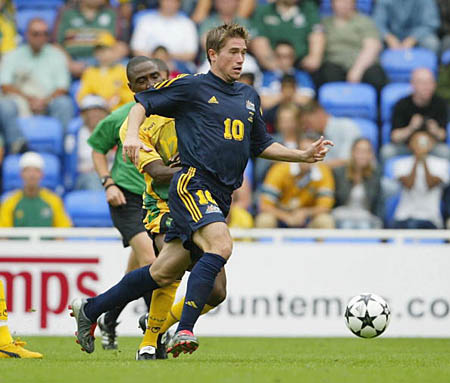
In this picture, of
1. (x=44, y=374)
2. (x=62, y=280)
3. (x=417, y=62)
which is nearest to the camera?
(x=44, y=374)

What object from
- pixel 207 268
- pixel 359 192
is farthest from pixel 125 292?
pixel 359 192

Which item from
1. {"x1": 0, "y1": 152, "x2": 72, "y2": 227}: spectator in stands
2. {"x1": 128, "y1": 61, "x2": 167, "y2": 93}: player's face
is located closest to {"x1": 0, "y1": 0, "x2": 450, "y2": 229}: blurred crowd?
{"x1": 0, "y1": 152, "x2": 72, "y2": 227}: spectator in stands

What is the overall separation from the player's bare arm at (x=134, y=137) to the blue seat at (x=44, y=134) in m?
7.68

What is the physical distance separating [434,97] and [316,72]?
5.74 ft

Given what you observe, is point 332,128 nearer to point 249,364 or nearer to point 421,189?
point 421,189

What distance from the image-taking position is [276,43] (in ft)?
49.0

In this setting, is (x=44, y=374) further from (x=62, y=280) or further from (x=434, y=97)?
(x=434, y=97)

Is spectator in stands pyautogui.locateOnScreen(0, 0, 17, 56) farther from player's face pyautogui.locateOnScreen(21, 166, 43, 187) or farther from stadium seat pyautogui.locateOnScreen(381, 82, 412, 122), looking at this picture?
stadium seat pyautogui.locateOnScreen(381, 82, 412, 122)

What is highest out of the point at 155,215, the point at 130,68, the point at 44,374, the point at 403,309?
the point at 130,68

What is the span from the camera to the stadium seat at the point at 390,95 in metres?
14.7

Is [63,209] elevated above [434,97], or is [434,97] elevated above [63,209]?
[434,97]

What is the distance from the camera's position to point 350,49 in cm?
1504

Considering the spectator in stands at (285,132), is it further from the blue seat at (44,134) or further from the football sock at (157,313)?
the football sock at (157,313)

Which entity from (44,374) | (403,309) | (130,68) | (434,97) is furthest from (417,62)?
(44,374)
